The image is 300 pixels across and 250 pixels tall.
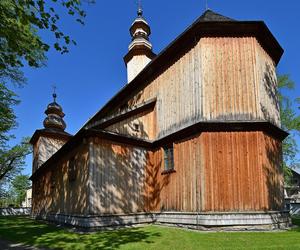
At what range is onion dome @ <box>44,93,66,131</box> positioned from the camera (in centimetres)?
3312

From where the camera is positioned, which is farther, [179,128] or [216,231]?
[179,128]

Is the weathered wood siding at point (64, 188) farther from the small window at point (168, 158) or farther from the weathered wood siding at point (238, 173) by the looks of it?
the weathered wood siding at point (238, 173)

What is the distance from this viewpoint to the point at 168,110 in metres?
16.1

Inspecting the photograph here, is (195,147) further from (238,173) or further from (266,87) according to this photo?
(266,87)

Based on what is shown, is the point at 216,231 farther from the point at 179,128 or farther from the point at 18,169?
the point at 18,169

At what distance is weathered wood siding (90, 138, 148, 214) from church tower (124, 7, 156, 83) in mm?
16322

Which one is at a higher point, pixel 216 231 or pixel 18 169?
pixel 18 169

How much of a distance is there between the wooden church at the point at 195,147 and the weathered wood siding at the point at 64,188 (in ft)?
0.33

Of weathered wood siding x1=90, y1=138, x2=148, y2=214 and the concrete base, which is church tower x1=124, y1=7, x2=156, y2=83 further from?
the concrete base

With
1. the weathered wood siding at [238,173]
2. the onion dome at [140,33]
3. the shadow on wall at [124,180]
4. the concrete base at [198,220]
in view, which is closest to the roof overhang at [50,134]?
the onion dome at [140,33]

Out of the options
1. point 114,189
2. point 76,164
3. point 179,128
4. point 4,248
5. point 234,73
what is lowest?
point 4,248

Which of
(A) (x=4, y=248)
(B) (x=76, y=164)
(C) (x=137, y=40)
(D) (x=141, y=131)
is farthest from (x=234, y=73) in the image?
(C) (x=137, y=40)

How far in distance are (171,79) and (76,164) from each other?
651 centimetres

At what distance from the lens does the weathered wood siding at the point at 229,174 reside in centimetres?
1273
